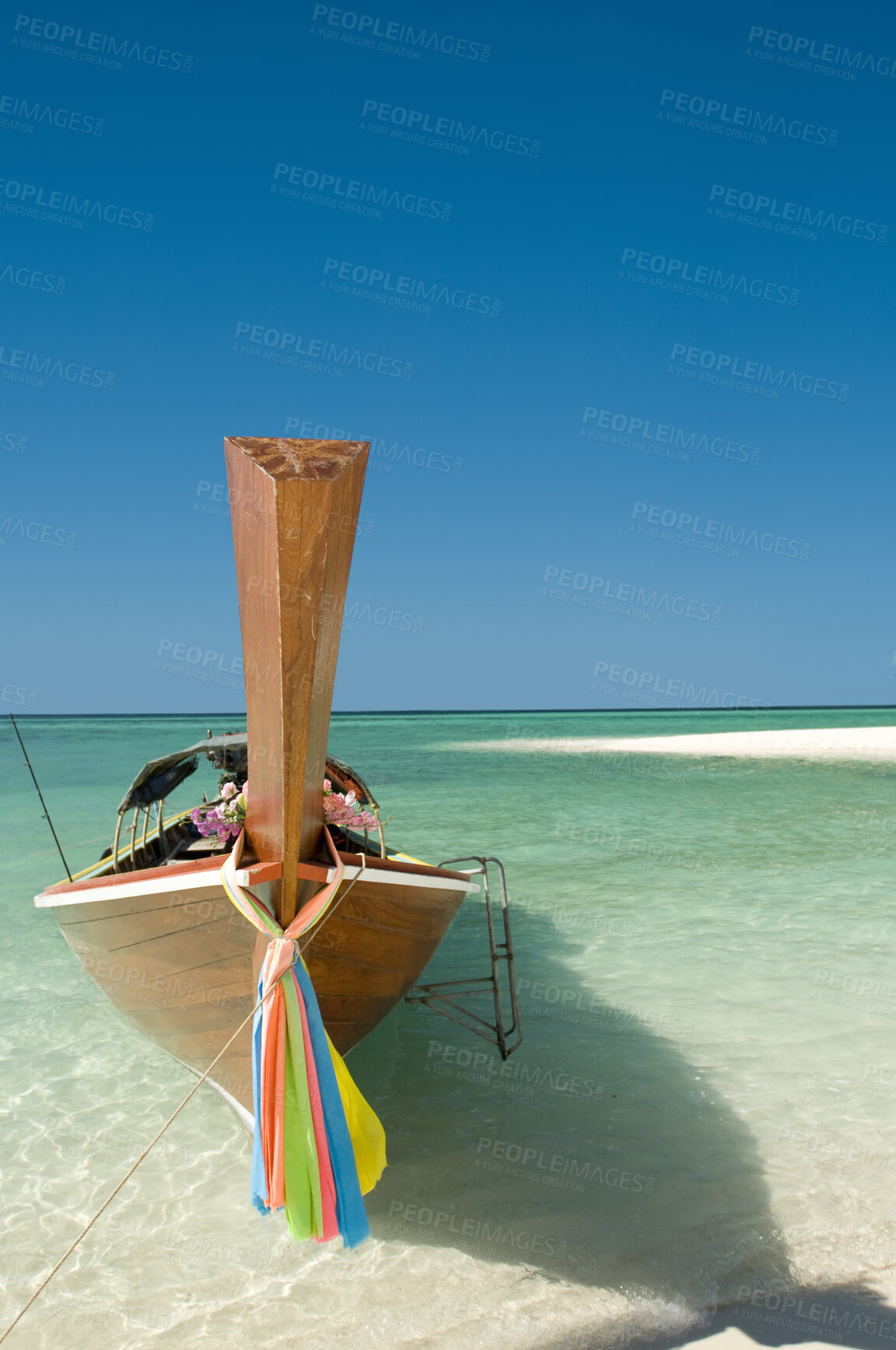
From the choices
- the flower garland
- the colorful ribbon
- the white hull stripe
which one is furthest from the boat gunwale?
the flower garland

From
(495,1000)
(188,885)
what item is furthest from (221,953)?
(495,1000)

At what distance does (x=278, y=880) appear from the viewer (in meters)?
3.37

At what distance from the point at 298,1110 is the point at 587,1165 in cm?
188

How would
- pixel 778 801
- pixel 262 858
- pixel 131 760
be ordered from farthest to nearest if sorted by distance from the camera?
pixel 131 760, pixel 778 801, pixel 262 858

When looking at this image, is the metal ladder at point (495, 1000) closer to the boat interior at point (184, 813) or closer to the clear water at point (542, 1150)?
the clear water at point (542, 1150)

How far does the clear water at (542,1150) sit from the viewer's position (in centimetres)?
335

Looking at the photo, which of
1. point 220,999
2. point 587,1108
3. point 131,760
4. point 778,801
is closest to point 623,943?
point 587,1108

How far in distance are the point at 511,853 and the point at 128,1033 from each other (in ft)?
22.6

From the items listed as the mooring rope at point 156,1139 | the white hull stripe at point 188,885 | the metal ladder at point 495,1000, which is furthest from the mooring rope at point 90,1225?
the metal ladder at point 495,1000

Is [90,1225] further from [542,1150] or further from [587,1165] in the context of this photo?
[587,1165]

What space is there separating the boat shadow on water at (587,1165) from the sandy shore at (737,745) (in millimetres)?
27405

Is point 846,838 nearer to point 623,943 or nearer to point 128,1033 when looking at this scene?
point 623,943

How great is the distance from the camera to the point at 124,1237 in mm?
3865

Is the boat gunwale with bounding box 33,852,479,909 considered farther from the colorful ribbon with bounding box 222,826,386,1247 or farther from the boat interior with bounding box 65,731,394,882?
the boat interior with bounding box 65,731,394,882
